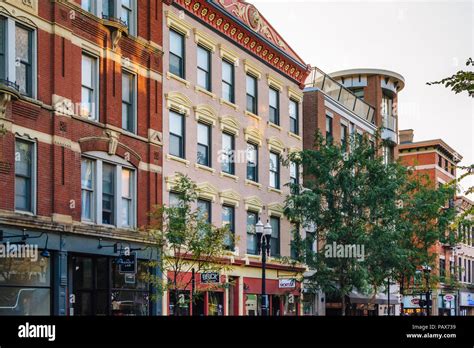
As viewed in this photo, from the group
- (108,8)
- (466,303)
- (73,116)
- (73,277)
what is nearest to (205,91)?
(108,8)

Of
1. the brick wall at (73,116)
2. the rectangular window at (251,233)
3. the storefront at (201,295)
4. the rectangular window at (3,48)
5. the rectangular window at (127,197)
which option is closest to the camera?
the rectangular window at (3,48)

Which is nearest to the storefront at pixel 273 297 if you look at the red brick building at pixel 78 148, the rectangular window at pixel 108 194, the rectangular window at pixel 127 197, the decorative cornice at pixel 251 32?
the red brick building at pixel 78 148

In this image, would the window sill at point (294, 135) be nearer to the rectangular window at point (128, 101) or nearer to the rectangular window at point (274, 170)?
the rectangular window at point (274, 170)

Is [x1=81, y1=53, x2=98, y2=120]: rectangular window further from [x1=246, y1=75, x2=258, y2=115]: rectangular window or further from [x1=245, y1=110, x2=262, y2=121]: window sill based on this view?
[x1=246, y1=75, x2=258, y2=115]: rectangular window

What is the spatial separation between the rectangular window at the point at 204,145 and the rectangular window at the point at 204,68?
1.81 m

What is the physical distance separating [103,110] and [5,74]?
4.75 metres

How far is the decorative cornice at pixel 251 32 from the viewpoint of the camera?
104ft

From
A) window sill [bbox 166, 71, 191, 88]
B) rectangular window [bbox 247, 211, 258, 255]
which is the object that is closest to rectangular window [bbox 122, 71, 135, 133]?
window sill [bbox 166, 71, 191, 88]

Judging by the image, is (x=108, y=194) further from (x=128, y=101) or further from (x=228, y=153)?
(x=228, y=153)

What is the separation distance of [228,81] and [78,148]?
1194 centimetres

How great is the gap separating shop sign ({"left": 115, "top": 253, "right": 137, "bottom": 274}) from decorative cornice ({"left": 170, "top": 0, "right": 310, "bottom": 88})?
11.3 meters

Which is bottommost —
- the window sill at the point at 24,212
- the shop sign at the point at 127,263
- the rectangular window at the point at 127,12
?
the shop sign at the point at 127,263

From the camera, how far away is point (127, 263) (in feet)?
78.8

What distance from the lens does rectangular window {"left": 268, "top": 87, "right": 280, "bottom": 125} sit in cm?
3788
